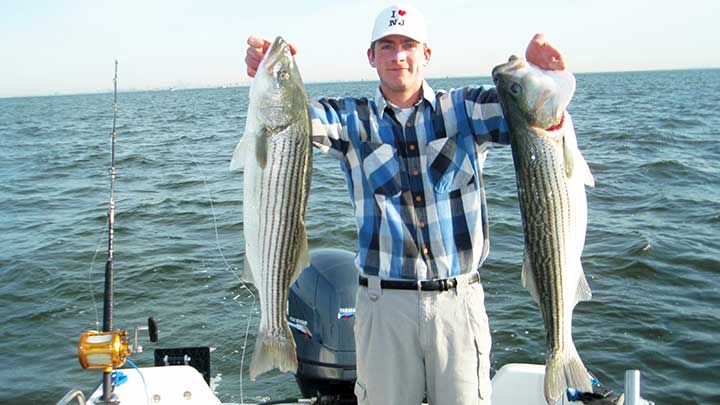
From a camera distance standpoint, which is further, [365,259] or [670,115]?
[670,115]

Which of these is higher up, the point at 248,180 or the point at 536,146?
the point at 536,146

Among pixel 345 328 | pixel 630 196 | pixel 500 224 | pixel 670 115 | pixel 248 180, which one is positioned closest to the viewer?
pixel 248 180

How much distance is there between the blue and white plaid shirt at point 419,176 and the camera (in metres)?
3.97

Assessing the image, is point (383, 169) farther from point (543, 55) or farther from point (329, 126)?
point (543, 55)

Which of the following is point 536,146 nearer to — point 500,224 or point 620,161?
point 500,224

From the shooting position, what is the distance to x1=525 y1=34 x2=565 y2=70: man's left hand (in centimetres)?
352

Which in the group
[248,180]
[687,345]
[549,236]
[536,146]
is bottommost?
[687,345]

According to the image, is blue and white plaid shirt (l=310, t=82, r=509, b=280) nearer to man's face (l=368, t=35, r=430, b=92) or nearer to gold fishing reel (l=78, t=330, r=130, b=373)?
man's face (l=368, t=35, r=430, b=92)

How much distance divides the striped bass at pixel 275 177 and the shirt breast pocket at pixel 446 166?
787mm

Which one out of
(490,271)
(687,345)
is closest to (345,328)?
(687,345)

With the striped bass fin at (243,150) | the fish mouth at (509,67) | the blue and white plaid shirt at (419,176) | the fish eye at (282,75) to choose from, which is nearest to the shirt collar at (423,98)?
the blue and white plaid shirt at (419,176)

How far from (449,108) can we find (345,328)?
2.29 metres

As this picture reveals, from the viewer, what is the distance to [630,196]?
1667cm

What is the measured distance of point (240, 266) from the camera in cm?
1257
